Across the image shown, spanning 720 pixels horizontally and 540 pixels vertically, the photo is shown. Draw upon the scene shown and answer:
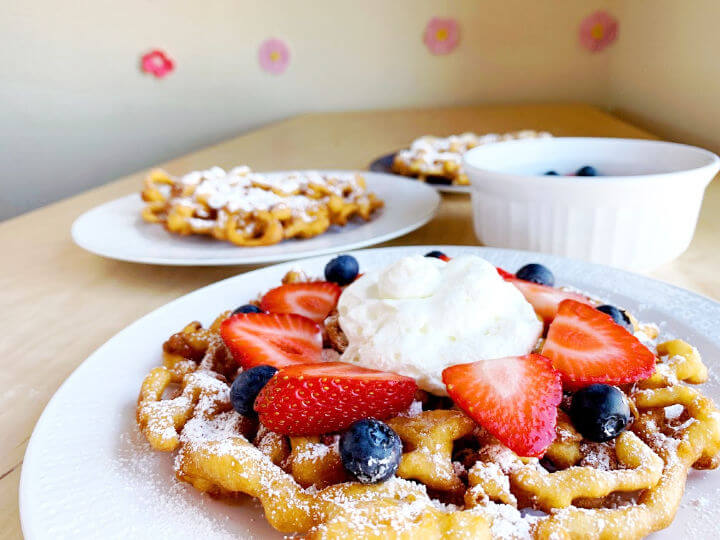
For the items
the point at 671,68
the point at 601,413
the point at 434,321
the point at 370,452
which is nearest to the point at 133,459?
the point at 370,452

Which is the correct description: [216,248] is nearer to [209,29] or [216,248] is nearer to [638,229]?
[638,229]

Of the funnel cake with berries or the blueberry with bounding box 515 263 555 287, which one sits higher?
the funnel cake with berries

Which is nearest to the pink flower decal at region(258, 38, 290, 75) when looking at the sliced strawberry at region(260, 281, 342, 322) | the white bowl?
the white bowl

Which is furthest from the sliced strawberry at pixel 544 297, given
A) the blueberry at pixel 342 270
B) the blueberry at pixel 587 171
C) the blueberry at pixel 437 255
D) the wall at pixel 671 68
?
the wall at pixel 671 68

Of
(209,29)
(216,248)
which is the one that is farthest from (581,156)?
(209,29)

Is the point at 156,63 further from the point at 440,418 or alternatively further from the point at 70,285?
→ the point at 440,418

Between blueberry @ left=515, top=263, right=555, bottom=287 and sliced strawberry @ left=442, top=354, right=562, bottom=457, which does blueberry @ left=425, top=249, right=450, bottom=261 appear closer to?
blueberry @ left=515, top=263, right=555, bottom=287

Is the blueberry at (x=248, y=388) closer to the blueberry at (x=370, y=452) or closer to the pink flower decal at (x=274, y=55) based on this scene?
the blueberry at (x=370, y=452)
